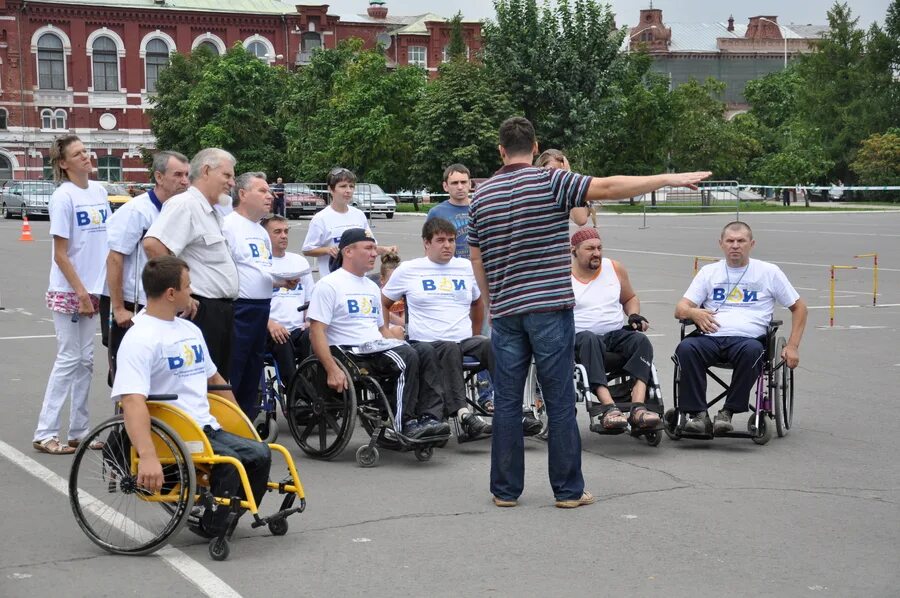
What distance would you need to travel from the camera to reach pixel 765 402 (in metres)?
8.90

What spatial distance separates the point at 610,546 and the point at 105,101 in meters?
84.2

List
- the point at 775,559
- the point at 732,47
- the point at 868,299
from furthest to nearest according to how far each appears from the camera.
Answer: the point at 732,47 < the point at 868,299 < the point at 775,559

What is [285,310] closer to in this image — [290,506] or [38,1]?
[290,506]

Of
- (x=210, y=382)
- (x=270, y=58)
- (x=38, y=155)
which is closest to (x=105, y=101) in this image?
(x=38, y=155)

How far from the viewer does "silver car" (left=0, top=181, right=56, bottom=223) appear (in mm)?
52219

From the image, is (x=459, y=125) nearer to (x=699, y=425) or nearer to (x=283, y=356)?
(x=283, y=356)

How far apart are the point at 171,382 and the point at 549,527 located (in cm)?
202

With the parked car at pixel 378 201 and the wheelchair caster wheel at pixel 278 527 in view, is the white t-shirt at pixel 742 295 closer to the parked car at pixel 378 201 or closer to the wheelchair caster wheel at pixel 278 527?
the wheelchair caster wheel at pixel 278 527

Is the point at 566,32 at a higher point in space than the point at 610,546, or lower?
higher

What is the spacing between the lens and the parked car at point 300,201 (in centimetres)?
5084

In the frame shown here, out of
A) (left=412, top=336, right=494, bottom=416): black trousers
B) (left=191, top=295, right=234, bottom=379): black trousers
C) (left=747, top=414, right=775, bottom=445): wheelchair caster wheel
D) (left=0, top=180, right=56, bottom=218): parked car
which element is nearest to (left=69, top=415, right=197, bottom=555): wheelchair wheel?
(left=191, top=295, right=234, bottom=379): black trousers

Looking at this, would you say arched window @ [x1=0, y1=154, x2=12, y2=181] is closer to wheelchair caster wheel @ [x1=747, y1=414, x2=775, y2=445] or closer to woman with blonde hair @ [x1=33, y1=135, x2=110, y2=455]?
woman with blonde hair @ [x1=33, y1=135, x2=110, y2=455]

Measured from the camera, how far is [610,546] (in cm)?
619

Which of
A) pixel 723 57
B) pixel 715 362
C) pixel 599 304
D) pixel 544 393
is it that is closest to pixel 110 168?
pixel 723 57
